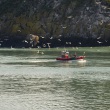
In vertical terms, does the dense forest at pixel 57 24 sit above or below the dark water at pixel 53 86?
above

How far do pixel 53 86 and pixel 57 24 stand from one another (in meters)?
107

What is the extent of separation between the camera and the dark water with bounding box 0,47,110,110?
189 feet

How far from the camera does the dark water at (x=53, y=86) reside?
57750mm

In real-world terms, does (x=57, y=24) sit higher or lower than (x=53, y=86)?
higher

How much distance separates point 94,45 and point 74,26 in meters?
10.3

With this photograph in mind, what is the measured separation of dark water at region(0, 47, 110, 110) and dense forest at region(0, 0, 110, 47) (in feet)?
213

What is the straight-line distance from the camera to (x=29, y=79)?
7825cm

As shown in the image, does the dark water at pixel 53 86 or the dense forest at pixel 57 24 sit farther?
the dense forest at pixel 57 24

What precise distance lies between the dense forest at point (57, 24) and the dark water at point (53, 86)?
64.8 m

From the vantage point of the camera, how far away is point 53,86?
70.1 meters

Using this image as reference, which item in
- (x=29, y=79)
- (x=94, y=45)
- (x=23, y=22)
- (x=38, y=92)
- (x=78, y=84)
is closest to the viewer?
(x=38, y=92)

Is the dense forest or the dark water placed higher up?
the dense forest

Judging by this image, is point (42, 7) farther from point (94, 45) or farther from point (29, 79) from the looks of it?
point (29, 79)

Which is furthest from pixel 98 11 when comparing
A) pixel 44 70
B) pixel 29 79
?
pixel 29 79
